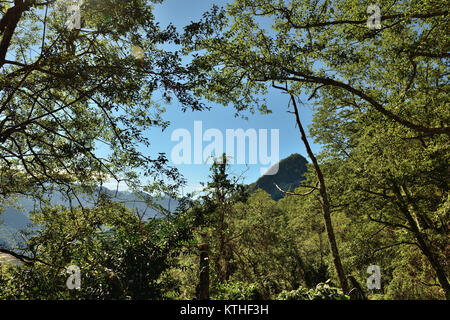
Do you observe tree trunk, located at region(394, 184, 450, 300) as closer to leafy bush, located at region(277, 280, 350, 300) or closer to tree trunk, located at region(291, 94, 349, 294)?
tree trunk, located at region(291, 94, 349, 294)

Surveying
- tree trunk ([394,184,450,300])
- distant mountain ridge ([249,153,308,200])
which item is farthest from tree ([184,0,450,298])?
distant mountain ridge ([249,153,308,200])

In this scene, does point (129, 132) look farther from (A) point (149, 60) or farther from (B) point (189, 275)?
(B) point (189, 275)

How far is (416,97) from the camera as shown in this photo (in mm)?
8430

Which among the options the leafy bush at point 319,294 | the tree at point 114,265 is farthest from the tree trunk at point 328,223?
the tree at point 114,265

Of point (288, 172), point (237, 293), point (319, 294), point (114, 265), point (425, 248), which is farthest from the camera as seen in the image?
point (288, 172)

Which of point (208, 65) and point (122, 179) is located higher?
point (208, 65)

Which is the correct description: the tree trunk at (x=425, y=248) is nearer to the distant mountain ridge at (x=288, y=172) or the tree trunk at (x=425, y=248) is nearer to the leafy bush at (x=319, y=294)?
the leafy bush at (x=319, y=294)

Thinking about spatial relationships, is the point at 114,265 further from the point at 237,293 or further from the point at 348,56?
the point at 348,56

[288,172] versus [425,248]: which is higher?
[288,172]

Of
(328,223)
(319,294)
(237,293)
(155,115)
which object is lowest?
(237,293)

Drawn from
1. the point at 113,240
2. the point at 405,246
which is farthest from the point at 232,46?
the point at 405,246

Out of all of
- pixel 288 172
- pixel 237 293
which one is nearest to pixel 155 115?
pixel 237 293
